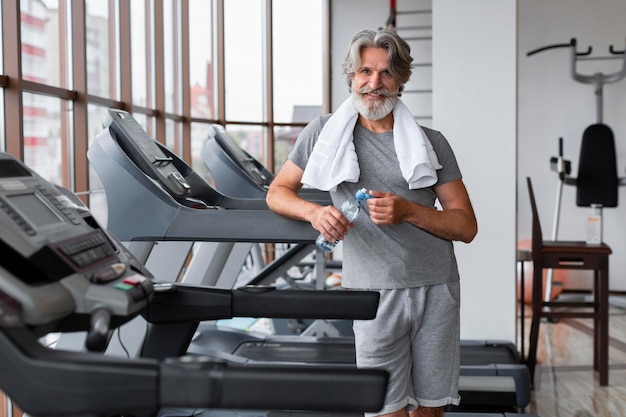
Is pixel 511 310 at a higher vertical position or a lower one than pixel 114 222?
lower

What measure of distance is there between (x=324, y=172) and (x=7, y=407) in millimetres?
1795

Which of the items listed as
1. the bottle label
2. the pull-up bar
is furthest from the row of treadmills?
the pull-up bar

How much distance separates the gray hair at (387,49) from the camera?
6.95 feet

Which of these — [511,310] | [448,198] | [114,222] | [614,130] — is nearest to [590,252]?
[511,310]

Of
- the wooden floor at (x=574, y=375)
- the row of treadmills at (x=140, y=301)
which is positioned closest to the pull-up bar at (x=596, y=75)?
the wooden floor at (x=574, y=375)

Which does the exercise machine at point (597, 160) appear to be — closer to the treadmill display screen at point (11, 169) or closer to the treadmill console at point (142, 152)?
the treadmill console at point (142, 152)

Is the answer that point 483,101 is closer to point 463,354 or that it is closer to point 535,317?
point 535,317

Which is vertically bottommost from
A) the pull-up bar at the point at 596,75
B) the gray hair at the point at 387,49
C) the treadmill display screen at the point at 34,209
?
the treadmill display screen at the point at 34,209

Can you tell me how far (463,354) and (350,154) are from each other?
7.10 ft

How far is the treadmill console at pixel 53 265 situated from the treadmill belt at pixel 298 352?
7.79 feet

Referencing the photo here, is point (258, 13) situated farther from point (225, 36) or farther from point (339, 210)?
point (339, 210)

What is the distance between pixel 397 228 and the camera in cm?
213

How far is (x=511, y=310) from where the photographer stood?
14.2 feet

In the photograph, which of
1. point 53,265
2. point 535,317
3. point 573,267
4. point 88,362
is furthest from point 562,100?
point 88,362
